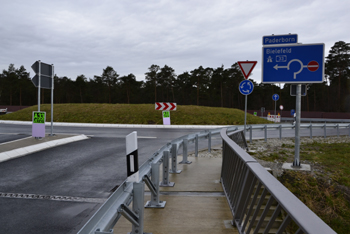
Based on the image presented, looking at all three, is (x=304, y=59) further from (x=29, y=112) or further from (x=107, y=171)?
(x=29, y=112)

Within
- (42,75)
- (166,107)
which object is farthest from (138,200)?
(166,107)

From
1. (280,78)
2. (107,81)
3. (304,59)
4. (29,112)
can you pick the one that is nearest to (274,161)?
(280,78)

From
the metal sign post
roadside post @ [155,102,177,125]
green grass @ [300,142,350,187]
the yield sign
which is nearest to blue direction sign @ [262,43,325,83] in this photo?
the metal sign post

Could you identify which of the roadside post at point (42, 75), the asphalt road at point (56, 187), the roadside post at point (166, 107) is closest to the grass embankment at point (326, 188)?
the asphalt road at point (56, 187)

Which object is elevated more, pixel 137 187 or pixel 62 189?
pixel 137 187

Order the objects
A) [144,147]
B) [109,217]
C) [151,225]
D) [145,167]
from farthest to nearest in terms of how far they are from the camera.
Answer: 1. [144,147]
2. [145,167]
3. [151,225]
4. [109,217]

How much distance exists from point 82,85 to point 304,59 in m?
82.8

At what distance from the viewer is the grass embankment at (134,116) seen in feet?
88.0

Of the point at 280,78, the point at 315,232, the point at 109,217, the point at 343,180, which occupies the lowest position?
the point at 343,180

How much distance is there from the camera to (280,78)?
9211 millimetres

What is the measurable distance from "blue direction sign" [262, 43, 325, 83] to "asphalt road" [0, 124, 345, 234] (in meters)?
5.03

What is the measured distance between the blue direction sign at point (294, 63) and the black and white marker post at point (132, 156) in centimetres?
668

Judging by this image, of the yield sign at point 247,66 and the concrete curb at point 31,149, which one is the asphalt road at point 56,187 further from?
the yield sign at point 247,66

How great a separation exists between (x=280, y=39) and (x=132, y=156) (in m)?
7.72
